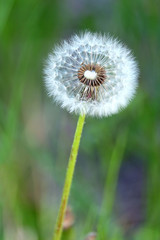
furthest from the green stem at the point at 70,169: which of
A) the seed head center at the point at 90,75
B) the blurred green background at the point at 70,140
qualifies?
the blurred green background at the point at 70,140

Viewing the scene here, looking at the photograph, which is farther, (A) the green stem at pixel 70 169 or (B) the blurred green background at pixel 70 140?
(B) the blurred green background at pixel 70 140

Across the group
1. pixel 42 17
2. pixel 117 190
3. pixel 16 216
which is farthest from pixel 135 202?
pixel 42 17

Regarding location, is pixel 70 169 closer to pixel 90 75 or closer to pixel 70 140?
pixel 90 75

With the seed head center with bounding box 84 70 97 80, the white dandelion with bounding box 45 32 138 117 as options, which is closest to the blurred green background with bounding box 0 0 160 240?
the white dandelion with bounding box 45 32 138 117

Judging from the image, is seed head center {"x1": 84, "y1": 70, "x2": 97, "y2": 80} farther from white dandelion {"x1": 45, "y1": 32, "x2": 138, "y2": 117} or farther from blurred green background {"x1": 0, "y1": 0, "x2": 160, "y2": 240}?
blurred green background {"x1": 0, "y1": 0, "x2": 160, "y2": 240}

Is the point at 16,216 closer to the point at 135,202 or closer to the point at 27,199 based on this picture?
the point at 27,199

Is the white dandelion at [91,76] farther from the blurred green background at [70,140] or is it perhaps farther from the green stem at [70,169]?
the blurred green background at [70,140]
